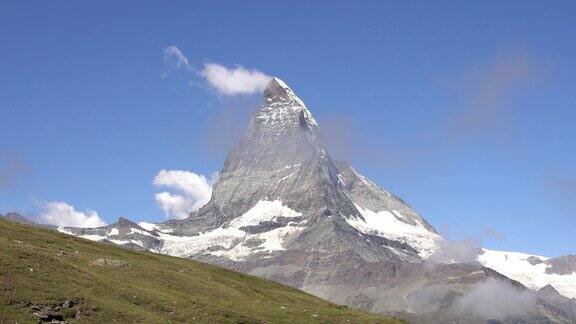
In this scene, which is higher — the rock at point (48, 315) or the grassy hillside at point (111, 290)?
the grassy hillside at point (111, 290)

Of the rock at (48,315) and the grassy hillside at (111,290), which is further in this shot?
the grassy hillside at (111,290)

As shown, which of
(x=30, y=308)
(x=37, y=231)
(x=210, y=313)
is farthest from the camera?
(x=37, y=231)

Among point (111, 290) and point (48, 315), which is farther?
point (111, 290)

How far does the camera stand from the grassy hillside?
66.2 m

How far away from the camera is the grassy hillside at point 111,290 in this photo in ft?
217

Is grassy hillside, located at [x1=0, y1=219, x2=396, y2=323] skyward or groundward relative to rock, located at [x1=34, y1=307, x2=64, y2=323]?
skyward

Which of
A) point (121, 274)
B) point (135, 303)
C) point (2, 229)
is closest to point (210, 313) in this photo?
point (135, 303)

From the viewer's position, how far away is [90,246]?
107m

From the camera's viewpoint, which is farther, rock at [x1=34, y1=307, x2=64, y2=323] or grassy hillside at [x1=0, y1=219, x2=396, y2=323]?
grassy hillside at [x1=0, y1=219, x2=396, y2=323]

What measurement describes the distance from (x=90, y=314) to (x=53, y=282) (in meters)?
6.29

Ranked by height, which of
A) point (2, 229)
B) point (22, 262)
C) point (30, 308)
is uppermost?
point (2, 229)

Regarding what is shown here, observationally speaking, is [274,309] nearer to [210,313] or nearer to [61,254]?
[210,313]

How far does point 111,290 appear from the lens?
7538cm

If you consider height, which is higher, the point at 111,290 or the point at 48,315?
the point at 111,290
